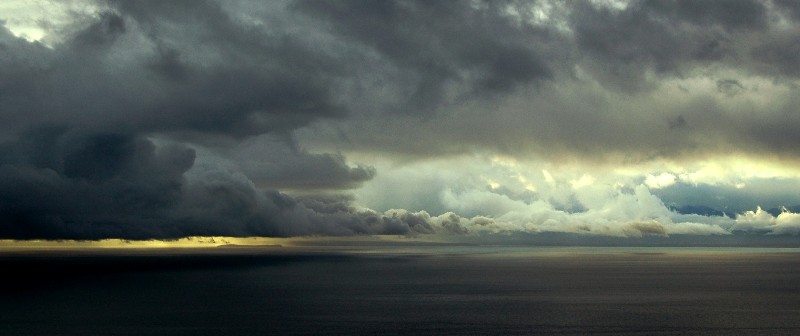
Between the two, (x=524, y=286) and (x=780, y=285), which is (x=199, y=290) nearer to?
(x=524, y=286)

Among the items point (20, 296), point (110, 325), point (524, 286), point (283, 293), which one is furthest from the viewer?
point (524, 286)

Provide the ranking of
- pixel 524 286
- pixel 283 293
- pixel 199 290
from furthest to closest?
pixel 524 286
pixel 199 290
pixel 283 293

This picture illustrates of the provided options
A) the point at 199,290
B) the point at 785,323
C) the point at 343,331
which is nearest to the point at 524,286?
the point at 199,290

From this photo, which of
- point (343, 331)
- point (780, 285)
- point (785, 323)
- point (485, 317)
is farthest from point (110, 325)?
point (780, 285)

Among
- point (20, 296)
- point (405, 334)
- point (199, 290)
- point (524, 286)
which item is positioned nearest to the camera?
point (405, 334)

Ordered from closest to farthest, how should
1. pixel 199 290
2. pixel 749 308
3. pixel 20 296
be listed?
pixel 749 308 < pixel 20 296 < pixel 199 290

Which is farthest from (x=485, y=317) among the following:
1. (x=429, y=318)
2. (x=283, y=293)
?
(x=283, y=293)

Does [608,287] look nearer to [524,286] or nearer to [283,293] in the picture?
[524,286]

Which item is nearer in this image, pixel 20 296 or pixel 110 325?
pixel 110 325

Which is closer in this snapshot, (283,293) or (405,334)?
(405,334)
